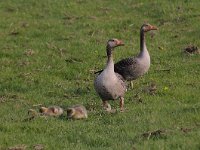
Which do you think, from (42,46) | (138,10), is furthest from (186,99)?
(138,10)

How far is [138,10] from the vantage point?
94.0 ft

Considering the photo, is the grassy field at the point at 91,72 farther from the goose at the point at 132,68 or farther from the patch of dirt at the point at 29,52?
the goose at the point at 132,68

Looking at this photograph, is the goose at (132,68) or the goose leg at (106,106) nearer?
the goose leg at (106,106)

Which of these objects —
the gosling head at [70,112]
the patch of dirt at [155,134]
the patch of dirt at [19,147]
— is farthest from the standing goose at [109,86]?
the patch of dirt at [19,147]

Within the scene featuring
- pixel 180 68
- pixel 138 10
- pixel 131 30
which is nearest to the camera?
pixel 180 68

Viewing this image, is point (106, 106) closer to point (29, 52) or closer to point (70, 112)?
point (70, 112)

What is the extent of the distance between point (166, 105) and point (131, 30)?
1083 cm

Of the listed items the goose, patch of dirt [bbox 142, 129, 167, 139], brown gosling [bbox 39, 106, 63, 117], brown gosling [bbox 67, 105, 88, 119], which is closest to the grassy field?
patch of dirt [bbox 142, 129, 167, 139]

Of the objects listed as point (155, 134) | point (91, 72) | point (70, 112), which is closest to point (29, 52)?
point (91, 72)

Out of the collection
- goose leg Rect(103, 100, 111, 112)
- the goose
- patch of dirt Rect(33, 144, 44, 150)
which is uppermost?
the goose

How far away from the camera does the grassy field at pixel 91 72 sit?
1222 centimetres

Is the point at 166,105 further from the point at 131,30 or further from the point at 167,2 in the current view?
the point at 167,2

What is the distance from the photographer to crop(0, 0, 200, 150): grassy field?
12.2 metres

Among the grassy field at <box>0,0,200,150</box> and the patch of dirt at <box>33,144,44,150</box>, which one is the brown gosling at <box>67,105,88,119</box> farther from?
the patch of dirt at <box>33,144,44,150</box>
